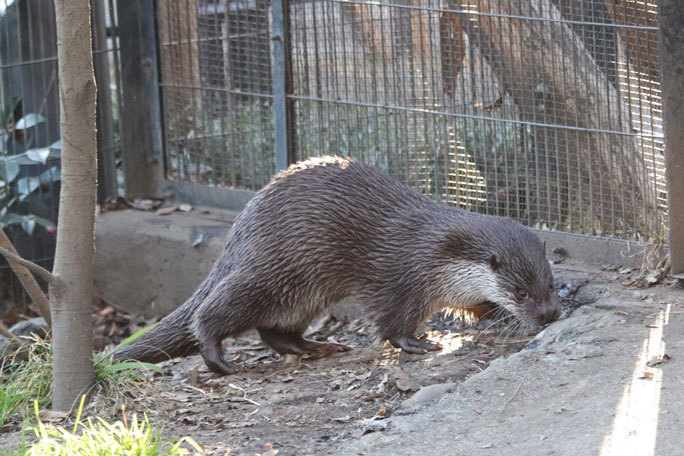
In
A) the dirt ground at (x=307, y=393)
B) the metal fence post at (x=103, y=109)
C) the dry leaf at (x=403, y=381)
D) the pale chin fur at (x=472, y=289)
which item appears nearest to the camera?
the dirt ground at (x=307, y=393)

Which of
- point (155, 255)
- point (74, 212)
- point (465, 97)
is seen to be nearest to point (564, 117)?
point (465, 97)

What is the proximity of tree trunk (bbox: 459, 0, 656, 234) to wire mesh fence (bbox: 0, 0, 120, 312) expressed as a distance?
3413 mm

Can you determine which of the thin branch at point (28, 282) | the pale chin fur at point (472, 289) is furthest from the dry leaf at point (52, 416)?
the pale chin fur at point (472, 289)

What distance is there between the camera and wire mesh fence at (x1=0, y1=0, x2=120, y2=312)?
24.9 ft

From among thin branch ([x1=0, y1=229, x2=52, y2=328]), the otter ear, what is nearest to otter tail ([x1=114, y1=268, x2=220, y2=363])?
thin branch ([x1=0, y1=229, x2=52, y2=328])

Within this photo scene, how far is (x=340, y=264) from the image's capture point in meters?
5.57

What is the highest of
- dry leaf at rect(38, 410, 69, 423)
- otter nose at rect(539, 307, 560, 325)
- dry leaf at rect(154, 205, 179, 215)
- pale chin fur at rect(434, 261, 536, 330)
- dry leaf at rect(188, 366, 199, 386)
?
dry leaf at rect(154, 205, 179, 215)

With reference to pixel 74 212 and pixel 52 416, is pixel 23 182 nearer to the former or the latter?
pixel 74 212

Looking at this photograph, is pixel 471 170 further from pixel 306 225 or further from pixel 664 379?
pixel 664 379

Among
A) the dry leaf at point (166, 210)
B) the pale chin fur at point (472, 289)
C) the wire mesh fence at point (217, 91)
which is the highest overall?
the wire mesh fence at point (217, 91)

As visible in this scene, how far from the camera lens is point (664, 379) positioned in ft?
13.3

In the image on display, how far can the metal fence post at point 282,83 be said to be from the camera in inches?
283

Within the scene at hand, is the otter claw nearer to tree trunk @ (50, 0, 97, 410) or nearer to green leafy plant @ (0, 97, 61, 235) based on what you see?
tree trunk @ (50, 0, 97, 410)

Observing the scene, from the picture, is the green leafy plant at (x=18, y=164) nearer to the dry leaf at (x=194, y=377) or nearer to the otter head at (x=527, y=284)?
the dry leaf at (x=194, y=377)
